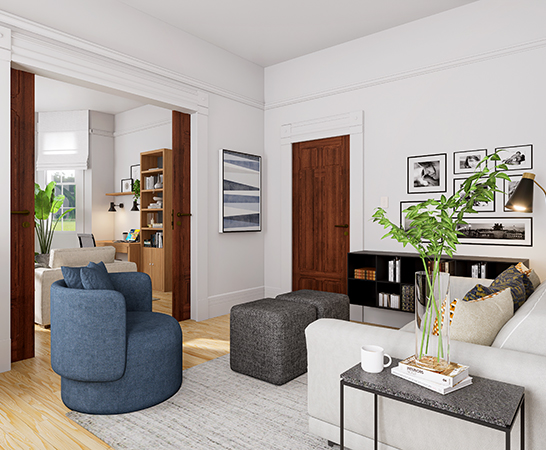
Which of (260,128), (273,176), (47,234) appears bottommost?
(47,234)

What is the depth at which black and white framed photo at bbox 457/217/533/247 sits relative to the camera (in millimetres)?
3633

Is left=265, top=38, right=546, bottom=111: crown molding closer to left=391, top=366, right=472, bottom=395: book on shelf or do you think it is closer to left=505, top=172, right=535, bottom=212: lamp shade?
left=505, top=172, right=535, bottom=212: lamp shade

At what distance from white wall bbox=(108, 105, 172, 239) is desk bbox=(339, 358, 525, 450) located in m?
5.89

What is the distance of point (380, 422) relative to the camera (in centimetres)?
172

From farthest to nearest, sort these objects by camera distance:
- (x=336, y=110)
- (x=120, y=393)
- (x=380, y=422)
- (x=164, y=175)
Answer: (x=164, y=175), (x=336, y=110), (x=120, y=393), (x=380, y=422)

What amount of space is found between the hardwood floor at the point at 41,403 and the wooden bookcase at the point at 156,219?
2.46m

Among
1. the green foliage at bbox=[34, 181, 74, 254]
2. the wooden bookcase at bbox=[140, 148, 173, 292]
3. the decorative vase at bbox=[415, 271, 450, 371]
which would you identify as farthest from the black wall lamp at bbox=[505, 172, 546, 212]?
the green foliage at bbox=[34, 181, 74, 254]

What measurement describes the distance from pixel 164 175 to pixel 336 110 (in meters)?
2.82

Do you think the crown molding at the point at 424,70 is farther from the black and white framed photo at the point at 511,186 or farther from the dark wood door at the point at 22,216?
the dark wood door at the point at 22,216

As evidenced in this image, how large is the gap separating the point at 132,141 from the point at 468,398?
23.3ft

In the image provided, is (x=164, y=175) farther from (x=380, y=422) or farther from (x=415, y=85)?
(x=380, y=422)

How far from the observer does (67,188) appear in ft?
24.3

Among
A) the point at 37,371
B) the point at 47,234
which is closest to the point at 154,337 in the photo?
the point at 37,371

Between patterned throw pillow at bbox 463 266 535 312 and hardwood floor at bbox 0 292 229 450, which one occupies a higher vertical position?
patterned throw pillow at bbox 463 266 535 312
